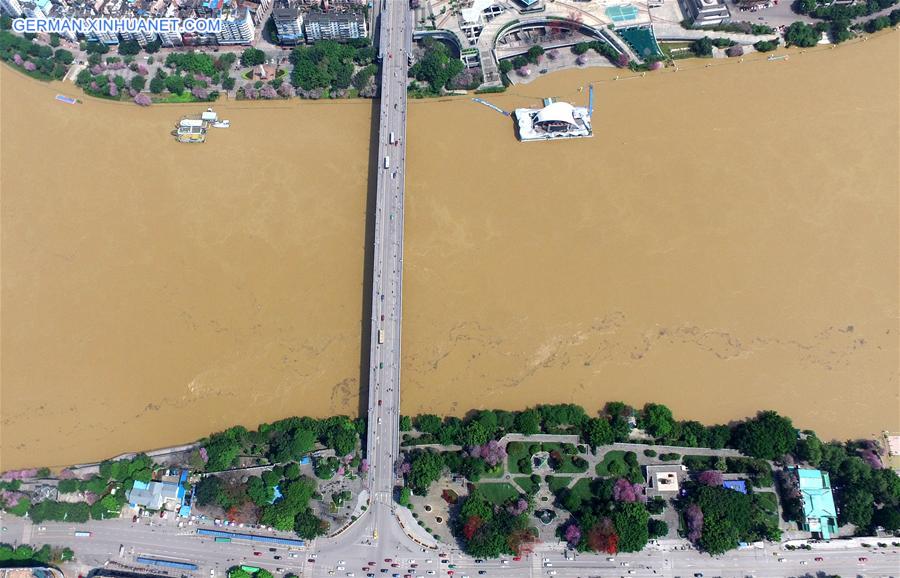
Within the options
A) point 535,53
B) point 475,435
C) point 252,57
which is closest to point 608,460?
point 475,435

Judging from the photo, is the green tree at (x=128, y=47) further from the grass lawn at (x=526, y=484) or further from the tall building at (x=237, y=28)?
the grass lawn at (x=526, y=484)

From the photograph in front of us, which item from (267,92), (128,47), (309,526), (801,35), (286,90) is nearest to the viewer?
(309,526)

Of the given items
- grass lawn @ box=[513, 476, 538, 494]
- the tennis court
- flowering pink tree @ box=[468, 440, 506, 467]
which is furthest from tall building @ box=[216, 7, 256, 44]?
grass lawn @ box=[513, 476, 538, 494]

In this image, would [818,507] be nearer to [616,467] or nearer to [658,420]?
[658,420]

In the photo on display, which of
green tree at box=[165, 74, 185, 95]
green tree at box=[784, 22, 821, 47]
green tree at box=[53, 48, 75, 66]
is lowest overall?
green tree at box=[165, 74, 185, 95]

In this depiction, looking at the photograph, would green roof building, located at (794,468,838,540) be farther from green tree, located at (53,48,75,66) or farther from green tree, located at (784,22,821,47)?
green tree, located at (53,48,75,66)

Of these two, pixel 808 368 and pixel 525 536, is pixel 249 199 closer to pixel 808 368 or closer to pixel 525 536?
pixel 525 536
